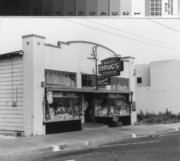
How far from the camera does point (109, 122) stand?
24.7m

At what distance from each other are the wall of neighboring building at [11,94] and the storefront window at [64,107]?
5.48 feet

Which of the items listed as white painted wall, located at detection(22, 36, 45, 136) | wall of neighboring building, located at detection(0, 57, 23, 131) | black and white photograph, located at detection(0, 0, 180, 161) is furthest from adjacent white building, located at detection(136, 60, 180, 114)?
wall of neighboring building, located at detection(0, 57, 23, 131)

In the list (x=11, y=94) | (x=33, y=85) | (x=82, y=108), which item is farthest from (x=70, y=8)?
(x=82, y=108)

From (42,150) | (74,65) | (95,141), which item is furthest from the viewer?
(74,65)

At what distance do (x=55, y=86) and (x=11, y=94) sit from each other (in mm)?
2591

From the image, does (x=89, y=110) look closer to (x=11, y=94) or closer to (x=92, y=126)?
(x=92, y=126)

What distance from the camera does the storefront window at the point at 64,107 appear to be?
1986cm

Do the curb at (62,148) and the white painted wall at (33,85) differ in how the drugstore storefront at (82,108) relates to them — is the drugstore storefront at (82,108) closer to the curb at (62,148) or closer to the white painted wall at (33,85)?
the white painted wall at (33,85)

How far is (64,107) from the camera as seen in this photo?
2091 centimetres

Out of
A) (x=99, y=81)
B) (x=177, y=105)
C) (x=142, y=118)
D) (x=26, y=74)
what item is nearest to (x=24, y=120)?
(x=26, y=74)

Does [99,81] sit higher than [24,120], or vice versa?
[99,81]

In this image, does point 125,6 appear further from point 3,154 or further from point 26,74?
point 26,74

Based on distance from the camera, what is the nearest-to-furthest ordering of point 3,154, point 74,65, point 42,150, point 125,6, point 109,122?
point 125,6 < point 3,154 < point 42,150 < point 74,65 < point 109,122

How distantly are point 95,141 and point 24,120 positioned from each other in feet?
15.2
